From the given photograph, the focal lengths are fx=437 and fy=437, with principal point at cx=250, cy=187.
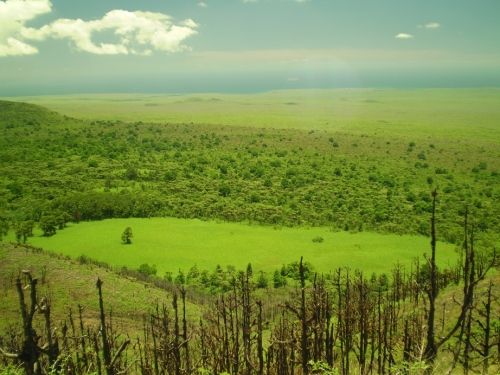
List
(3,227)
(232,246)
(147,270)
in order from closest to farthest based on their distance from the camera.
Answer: (147,270)
(232,246)
(3,227)

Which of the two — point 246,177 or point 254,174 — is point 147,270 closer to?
point 246,177

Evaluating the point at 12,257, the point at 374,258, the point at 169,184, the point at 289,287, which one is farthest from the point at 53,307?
the point at 169,184

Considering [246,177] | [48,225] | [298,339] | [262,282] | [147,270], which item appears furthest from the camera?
[246,177]

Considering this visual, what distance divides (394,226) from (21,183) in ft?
154

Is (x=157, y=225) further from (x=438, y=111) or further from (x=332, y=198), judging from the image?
(x=438, y=111)

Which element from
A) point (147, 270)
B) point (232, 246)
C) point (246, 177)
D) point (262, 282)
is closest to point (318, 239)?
point (232, 246)

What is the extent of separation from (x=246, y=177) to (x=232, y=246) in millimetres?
26791

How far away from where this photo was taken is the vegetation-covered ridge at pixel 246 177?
48719 mm

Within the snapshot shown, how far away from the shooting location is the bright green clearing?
34969mm

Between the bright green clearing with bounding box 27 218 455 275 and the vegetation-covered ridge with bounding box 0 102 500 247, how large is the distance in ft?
11.4

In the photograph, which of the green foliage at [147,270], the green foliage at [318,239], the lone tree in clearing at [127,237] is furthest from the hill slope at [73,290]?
the green foliage at [318,239]

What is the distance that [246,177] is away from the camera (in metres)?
64.9

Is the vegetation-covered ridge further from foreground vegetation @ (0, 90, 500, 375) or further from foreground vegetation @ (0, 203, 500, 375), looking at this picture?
foreground vegetation @ (0, 203, 500, 375)

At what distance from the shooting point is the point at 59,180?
196 ft
